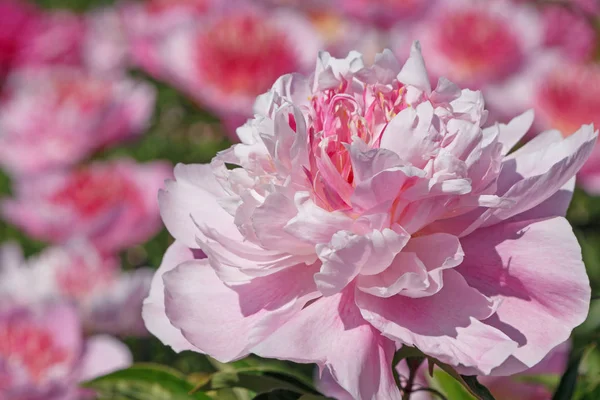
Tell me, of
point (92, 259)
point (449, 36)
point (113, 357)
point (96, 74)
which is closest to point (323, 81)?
point (113, 357)

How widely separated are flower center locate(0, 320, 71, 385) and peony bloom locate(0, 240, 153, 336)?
53mm

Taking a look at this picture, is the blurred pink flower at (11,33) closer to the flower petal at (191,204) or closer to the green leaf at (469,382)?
the flower petal at (191,204)

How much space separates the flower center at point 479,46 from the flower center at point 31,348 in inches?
40.6

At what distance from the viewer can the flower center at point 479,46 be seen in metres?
1.78

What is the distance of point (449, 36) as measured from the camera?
1.82 metres

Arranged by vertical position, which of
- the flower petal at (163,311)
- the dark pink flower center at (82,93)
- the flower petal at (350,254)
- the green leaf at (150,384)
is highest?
the flower petal at (350,254)

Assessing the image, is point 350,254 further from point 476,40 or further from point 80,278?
point 476,40

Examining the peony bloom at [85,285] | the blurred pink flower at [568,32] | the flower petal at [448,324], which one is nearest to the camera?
the flower petal at [448,324]

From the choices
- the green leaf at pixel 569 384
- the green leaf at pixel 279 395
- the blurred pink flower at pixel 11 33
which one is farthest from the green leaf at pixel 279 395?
the blurred pink flower at pixel 11 33

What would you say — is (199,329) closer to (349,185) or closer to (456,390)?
(349,185)

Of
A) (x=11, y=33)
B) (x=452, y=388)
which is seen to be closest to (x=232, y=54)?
(x=11, y=33)

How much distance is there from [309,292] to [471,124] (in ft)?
0.50

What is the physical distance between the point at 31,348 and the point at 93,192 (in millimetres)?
398

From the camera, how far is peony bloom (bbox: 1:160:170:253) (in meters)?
1.42
